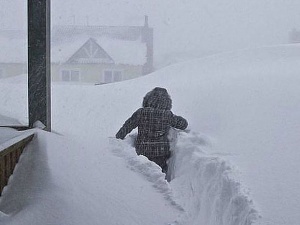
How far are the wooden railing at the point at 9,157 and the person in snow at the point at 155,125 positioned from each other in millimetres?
1899

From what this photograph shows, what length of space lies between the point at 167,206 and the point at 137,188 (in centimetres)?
28

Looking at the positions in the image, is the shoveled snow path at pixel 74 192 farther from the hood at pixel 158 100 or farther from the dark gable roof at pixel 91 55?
the dark gable roof at pixel 91 55

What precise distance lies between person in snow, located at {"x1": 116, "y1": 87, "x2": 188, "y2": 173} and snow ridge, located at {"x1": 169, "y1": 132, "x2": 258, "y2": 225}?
18 centimetres

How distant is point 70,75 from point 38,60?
21143mm

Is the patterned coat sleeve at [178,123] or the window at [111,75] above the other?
the patterned coat sleeve at [178,123]

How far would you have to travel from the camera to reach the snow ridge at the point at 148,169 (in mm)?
2913

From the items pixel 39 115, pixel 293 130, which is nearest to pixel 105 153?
pixel 39 115

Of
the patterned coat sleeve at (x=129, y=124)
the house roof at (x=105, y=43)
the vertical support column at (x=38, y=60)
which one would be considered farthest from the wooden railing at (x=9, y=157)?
the house roof at (x=105, y=43)

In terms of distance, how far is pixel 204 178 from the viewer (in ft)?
12.6

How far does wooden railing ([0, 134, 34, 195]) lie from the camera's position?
2.40m

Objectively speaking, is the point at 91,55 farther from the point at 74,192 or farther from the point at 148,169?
the point at 74,192

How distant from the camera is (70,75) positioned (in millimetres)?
24234

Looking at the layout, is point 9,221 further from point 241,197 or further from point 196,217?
point 196,217

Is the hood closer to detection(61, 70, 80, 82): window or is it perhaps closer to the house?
the house
